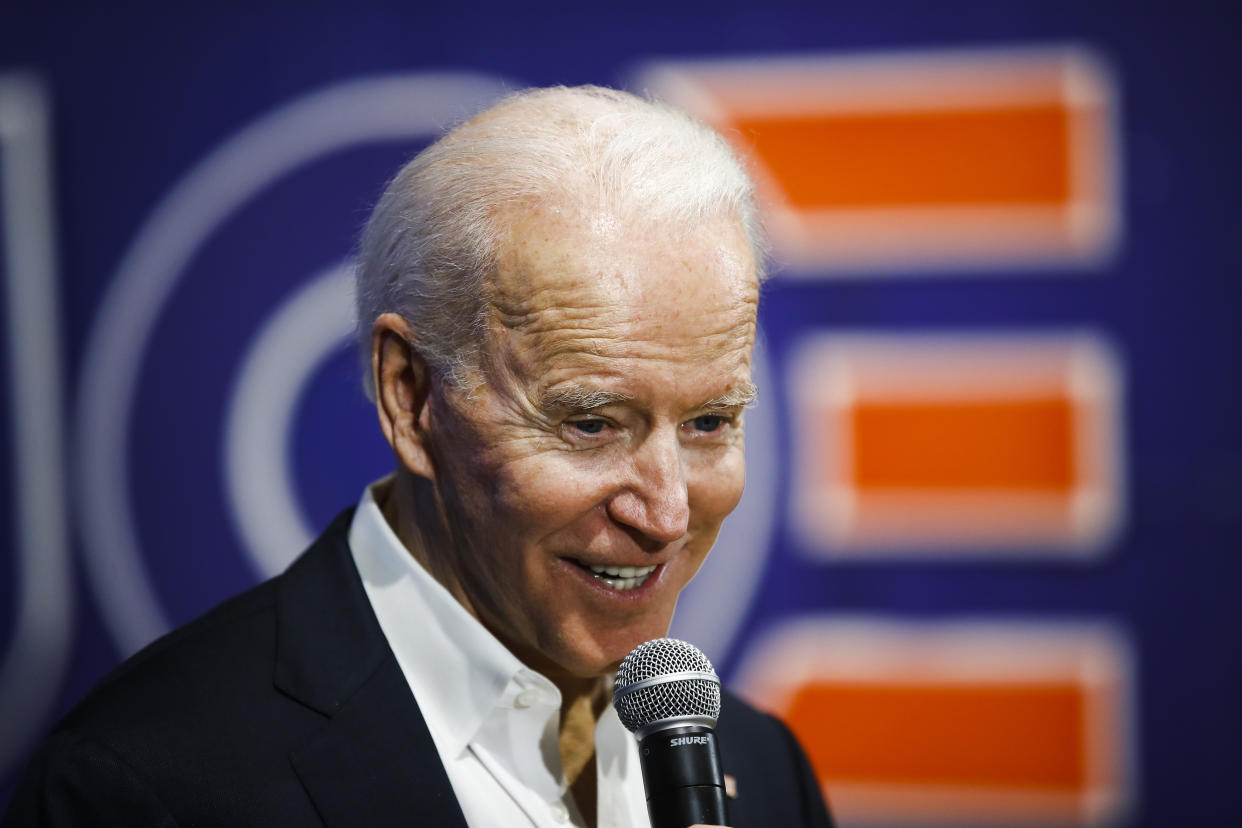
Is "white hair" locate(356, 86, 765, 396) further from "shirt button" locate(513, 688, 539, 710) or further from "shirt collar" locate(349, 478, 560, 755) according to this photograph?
"shirt button" locate(513, 688, 539, 710)

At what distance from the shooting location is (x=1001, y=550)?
300 cm

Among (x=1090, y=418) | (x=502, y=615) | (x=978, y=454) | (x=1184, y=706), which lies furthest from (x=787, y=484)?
(x=502, y=615)

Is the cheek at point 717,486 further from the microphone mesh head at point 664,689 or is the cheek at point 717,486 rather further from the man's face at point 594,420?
the microphone mesh head at point 664,689

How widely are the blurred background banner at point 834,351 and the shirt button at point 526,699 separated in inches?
64.7

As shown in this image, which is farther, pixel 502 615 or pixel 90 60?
pixel 90 60

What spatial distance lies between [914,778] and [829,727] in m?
0.25

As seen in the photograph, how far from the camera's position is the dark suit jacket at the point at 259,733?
4.06 feet

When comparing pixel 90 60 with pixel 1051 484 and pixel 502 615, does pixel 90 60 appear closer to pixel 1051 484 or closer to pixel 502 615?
pixel 502 615

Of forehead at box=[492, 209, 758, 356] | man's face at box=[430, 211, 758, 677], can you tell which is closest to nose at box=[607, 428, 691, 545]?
man's face at box=[430, 211, 758, 677]

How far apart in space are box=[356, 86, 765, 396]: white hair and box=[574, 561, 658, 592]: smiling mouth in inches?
10.7

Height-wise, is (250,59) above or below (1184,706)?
above

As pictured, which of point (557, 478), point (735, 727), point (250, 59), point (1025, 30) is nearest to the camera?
point (557, 478)

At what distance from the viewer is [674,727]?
1.16 meters

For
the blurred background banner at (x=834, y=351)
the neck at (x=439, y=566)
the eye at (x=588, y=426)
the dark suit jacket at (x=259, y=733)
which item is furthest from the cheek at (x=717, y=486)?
the blurred background banner at (x=834, y=351)
